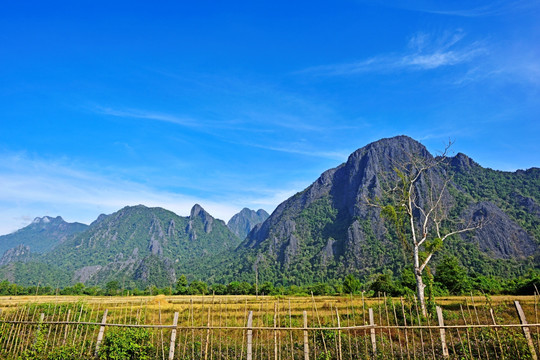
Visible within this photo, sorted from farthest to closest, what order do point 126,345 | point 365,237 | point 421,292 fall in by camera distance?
point 365,237
point 421,292
point 126,345

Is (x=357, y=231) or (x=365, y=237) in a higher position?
(x=357, y=231)

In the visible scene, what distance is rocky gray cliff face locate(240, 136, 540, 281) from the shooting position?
10881cm

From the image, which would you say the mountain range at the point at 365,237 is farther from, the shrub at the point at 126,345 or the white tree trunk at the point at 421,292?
the shrub at the point at 126,345

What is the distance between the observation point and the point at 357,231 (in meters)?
139

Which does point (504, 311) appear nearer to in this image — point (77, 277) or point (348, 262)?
point (348, 262)

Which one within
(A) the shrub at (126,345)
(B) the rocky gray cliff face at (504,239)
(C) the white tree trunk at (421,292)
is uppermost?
(B) the rocky gray cliff face at (504,239)

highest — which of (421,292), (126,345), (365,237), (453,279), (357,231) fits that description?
(357,231)

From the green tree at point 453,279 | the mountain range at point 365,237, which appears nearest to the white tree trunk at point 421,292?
the green tree at point 453,279

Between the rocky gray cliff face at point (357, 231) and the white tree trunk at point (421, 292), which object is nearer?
the white tree trunk at point (421, 292)

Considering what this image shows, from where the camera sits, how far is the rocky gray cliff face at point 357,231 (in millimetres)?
108812

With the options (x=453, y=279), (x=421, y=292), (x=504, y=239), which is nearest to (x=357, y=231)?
(x=504, y=239)

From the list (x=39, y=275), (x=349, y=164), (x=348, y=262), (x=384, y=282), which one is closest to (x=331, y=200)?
(x=349, y=164)

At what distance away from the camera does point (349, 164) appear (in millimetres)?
194375

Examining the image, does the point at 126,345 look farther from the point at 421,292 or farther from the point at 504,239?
the point at 504,239
